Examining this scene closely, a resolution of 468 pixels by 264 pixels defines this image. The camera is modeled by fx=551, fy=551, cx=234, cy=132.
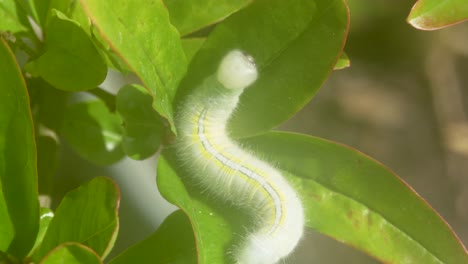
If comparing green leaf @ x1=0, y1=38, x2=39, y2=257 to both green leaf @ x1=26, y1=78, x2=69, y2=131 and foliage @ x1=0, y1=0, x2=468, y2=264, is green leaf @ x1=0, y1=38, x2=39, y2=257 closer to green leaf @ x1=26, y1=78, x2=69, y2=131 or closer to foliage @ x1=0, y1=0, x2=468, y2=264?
foliage @ x1=0, y1=0, x2=468, y2=264

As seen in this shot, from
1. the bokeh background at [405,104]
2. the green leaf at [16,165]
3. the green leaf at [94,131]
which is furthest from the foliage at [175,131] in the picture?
the bokeh background at [405,104]

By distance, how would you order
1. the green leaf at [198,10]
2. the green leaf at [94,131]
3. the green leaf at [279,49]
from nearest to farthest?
1. the green leaf at [279,49]
2. the green leaf at [198,10]
3. the green leaf at [94,131]

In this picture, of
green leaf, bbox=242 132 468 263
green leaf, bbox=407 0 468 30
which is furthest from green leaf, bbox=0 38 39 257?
green leaf, bbox=407 0 468 30

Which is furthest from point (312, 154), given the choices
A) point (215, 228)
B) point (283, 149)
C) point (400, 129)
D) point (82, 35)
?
point (400, 129)

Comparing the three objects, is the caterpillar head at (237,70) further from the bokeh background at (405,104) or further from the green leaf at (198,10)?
the bokeh background at (405,104)

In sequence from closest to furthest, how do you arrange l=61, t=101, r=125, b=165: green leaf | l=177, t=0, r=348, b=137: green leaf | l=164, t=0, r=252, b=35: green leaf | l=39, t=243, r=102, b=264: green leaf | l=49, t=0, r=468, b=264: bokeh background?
l=39, t=243, r=102, b=264: green leaf < l=177, t=0, r=348, b=137: green leaf < l=164, t=0, r=252, b=35: green leaf < l=61, t=101, r=125, b=165: green leaf < l=49, t=0, r=468, b=264: bokeh background
